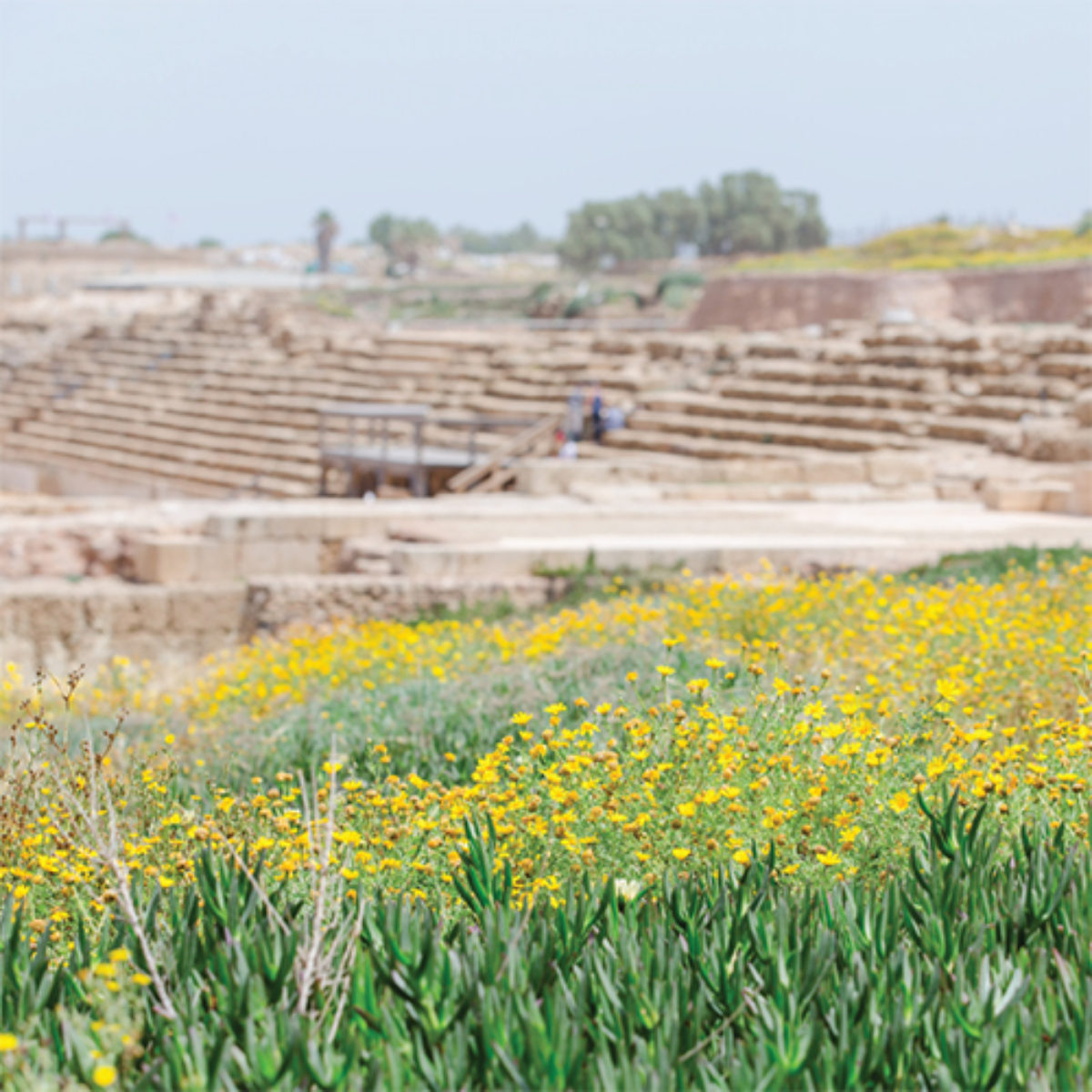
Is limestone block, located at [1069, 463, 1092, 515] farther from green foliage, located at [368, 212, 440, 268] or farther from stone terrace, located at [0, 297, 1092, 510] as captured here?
green foliage, located at [368, 212, 440, 268]

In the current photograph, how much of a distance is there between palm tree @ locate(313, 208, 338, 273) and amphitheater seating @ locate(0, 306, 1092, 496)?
3853cm

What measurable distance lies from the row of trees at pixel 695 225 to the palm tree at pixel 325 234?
1118cm

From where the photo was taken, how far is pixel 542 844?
379cm

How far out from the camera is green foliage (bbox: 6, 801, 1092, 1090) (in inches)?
95.4

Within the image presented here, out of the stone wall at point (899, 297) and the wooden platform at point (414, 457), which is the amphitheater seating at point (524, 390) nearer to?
the wooden platform at point (414, 457)

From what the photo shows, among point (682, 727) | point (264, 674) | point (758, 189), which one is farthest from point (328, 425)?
point (758, 189)

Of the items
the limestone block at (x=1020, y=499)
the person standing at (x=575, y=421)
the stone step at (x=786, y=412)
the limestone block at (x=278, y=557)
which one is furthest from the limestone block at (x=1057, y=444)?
the limestone block at (x=278, y=557)

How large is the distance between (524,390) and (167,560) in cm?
1594

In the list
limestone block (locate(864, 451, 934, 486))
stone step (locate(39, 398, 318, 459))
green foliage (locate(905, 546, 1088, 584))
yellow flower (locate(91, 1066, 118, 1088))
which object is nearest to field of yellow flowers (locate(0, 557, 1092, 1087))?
yellow flower (locate(91, 1066, 118, 1088))

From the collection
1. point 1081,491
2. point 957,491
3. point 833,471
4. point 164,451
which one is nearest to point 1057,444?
point 957,491

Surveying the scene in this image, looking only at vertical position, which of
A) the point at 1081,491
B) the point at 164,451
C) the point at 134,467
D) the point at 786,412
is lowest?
the point at 134,467

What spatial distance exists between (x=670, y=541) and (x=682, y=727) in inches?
303

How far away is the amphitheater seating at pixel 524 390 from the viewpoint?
858 inches

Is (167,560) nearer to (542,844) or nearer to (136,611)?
(136,611)
